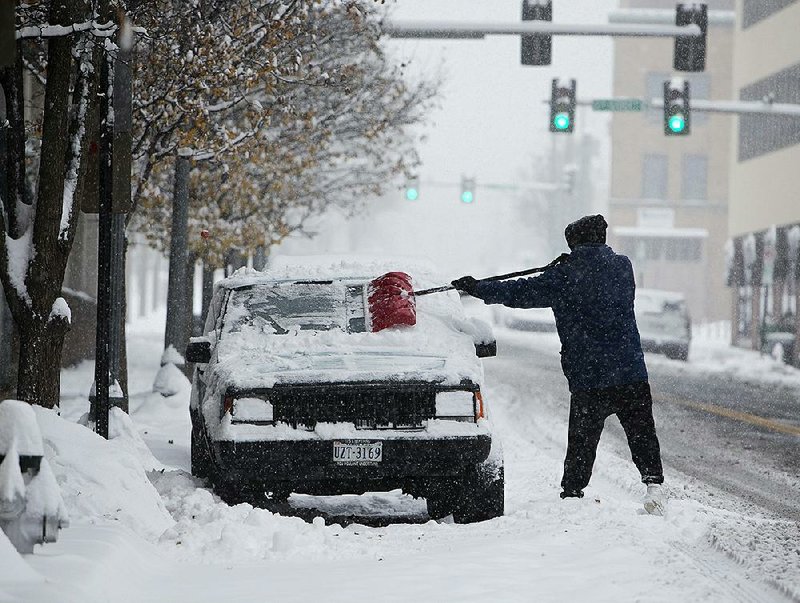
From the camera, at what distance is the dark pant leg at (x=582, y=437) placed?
8422mm

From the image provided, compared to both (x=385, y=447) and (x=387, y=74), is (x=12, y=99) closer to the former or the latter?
(x=385, y=447)

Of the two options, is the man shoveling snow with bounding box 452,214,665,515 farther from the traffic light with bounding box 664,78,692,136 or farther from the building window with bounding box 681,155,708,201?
the building window with bounding box 681,155,708,201

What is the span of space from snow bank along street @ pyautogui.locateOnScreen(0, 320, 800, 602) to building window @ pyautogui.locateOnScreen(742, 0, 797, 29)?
35.8 m

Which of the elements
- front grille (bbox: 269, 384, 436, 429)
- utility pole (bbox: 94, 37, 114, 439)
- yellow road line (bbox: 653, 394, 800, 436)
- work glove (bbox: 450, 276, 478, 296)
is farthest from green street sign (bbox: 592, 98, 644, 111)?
front grille (bbox: 269, 384, 436, 429)

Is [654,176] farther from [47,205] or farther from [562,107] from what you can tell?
[47,205]

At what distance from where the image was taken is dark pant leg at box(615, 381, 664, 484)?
8.30 metres

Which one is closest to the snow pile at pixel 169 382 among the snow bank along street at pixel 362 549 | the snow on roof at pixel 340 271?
the snow on roof at pixel 340 271

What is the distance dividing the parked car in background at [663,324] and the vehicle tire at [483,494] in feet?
79.5

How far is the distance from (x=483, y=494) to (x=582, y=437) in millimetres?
788

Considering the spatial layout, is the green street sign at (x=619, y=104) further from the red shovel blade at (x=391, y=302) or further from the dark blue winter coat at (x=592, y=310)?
the dark blue winter coat at (x=592, y=310)

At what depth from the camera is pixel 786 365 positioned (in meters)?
30.6

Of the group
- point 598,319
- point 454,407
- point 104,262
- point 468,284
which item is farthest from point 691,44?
point 104,262

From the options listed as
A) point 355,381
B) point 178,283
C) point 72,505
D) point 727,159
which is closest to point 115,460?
point 72,505

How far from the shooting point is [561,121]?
22.5 meters
